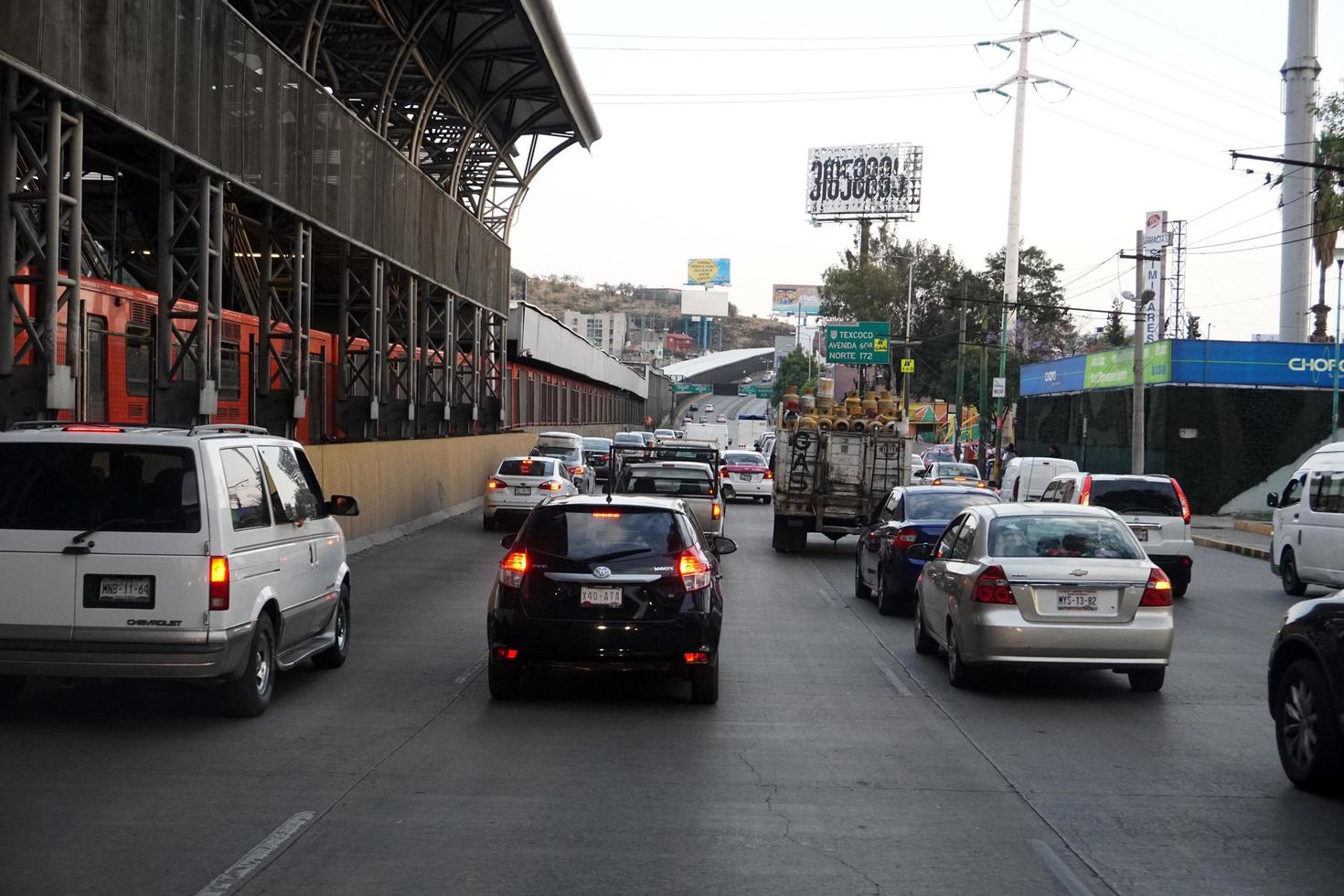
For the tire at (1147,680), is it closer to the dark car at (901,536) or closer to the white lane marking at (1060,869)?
the dark car at (901,536)

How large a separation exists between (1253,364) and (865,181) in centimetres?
8543

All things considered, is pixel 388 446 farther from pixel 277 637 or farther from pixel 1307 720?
pixel 1307 720

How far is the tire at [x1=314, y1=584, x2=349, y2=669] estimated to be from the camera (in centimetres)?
1184

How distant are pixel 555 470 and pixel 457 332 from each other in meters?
11.1

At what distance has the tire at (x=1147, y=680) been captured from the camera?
1123 cm

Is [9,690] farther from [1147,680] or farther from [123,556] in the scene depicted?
[1147,680]

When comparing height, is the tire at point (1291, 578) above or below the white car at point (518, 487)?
below

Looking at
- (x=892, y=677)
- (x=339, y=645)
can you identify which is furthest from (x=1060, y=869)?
(x=339, y=645)

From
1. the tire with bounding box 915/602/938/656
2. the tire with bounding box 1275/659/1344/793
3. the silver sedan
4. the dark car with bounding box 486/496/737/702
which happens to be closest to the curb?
the tire with bounding box 915/602/938/656

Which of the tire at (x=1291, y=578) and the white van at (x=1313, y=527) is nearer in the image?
the white van at (x=1313, y=527)

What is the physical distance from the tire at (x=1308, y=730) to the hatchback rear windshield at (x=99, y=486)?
6.59 m

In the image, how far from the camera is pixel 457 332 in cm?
3969

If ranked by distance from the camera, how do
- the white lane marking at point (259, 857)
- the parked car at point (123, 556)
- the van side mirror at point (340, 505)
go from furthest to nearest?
the van side mirror at point (340, 505) → the parked car at point (123, 556) → the white lane marking at point (259, 857)

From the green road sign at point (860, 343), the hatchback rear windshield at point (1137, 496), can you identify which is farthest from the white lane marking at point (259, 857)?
the green road sign at point (860, 343)
